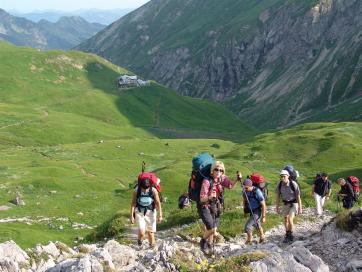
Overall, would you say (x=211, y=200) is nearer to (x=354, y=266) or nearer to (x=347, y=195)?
(x=354, y=266)

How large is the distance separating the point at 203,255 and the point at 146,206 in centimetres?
342

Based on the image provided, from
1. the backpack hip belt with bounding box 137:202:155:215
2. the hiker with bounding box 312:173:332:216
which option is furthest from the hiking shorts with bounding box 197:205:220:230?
the hiker with bounding box 312:173:332:216

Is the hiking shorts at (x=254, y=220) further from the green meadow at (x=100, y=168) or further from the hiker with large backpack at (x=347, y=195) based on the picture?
the hiker with large backpack at (x=347, y=195)

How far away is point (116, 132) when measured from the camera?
186 m

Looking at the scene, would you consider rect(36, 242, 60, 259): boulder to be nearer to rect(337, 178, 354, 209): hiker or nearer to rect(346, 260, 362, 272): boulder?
rect(346, 260, 362, 272): boulder

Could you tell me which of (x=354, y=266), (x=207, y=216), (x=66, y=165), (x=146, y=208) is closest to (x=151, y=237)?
(x=146, y=208)

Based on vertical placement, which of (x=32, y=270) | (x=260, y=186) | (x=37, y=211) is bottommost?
(x=37, y=211)

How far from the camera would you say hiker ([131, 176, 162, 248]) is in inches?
916

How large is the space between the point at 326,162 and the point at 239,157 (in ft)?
63.6

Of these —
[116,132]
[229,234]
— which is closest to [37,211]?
[229,234]

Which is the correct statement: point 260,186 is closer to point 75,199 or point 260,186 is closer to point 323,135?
point 75,199

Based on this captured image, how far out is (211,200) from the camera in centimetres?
2169

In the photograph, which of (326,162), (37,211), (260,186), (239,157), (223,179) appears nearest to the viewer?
(223,179)

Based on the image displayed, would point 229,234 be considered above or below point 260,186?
below
